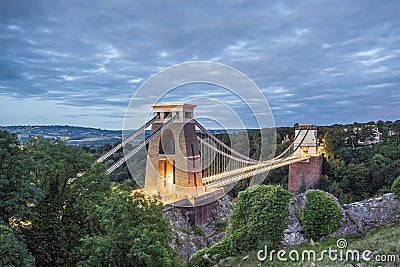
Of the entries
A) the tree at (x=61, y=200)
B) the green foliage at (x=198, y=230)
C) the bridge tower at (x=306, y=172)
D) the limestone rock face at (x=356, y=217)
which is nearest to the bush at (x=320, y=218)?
the limestone rock face at (x=356, y=217)

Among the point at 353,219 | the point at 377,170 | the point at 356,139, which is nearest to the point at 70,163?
the point at 353,219

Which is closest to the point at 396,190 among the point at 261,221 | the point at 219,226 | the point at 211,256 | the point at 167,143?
the point at 261,221

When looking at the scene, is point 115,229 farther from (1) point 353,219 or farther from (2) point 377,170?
(2) point 377,170

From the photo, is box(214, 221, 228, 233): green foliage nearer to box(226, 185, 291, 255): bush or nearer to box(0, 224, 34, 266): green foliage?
box(226, 185, 291, 255): bush

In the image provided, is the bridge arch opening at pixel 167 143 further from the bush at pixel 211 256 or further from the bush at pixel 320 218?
the bush at pixel 320 218

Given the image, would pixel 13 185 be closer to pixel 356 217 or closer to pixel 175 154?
pixel 356 217
